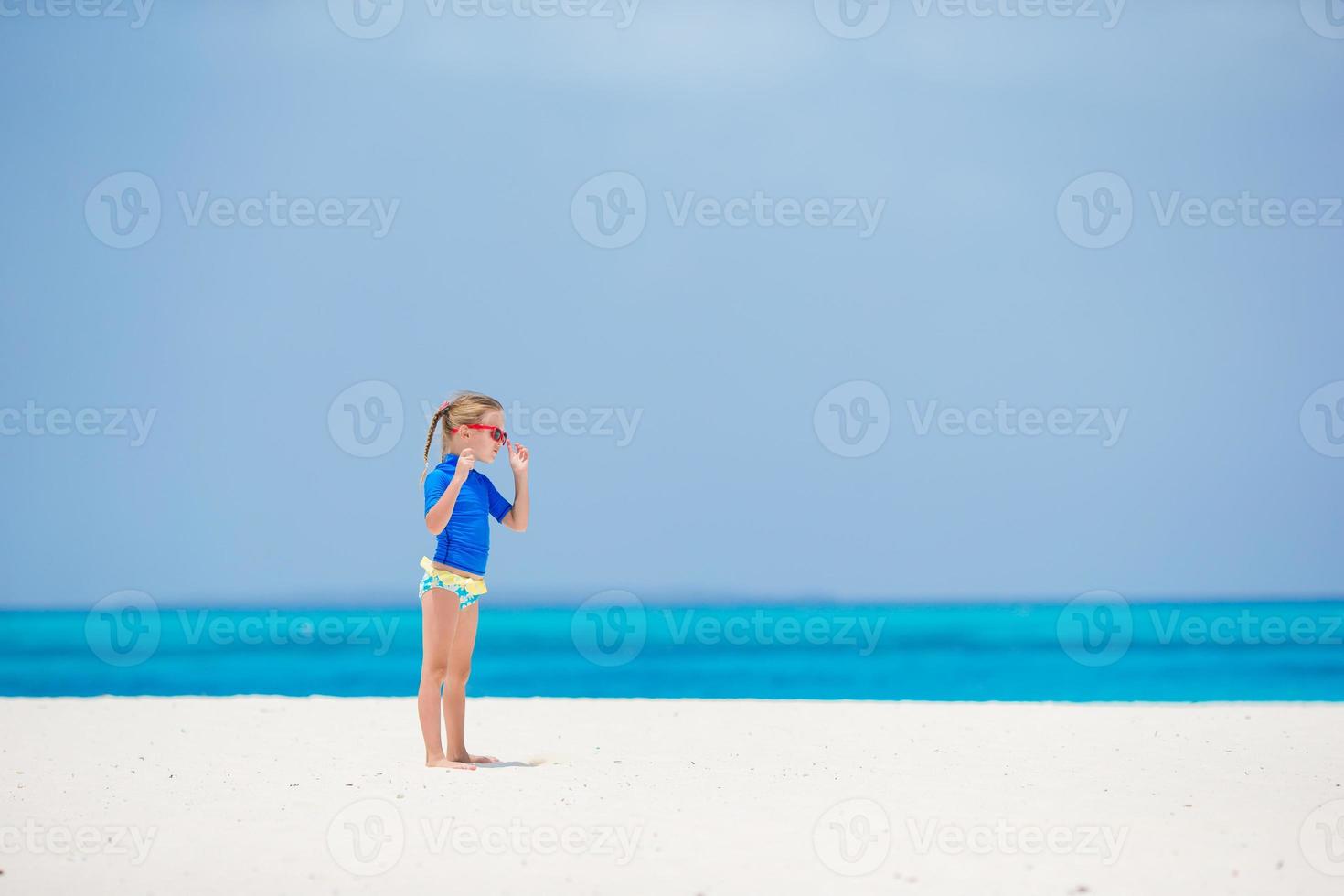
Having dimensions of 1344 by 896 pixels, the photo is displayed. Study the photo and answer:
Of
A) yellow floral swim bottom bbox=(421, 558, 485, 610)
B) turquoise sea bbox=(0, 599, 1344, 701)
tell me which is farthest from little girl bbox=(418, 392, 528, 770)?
turquoise sea bbox=(0, 599, 1344, 701)

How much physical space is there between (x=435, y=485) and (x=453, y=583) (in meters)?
0.47

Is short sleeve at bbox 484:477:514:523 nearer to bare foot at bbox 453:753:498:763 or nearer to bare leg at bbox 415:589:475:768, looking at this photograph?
bare leg at bbox 415:589:475:768

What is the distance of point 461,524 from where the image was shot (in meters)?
5.91

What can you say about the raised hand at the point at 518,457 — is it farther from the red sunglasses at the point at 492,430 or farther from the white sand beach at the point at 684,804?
the white sand beach at the point at 684,804

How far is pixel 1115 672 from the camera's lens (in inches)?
652

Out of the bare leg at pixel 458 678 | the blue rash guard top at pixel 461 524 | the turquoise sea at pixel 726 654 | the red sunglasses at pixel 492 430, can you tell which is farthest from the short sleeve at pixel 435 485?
the turquoise sea at pixel 726 654

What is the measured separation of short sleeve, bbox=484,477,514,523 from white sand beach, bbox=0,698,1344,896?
1224 mm

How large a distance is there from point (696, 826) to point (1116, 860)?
155 centimetres

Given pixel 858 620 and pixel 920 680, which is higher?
pixel 858 620

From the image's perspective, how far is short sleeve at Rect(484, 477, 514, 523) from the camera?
605 cm

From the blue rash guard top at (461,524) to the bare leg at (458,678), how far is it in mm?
230

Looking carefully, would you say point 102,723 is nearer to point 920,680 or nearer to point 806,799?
point 806,799

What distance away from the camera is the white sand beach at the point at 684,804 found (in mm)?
4250

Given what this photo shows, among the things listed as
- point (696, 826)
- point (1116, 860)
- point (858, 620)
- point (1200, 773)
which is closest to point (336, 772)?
point (696, 826)
